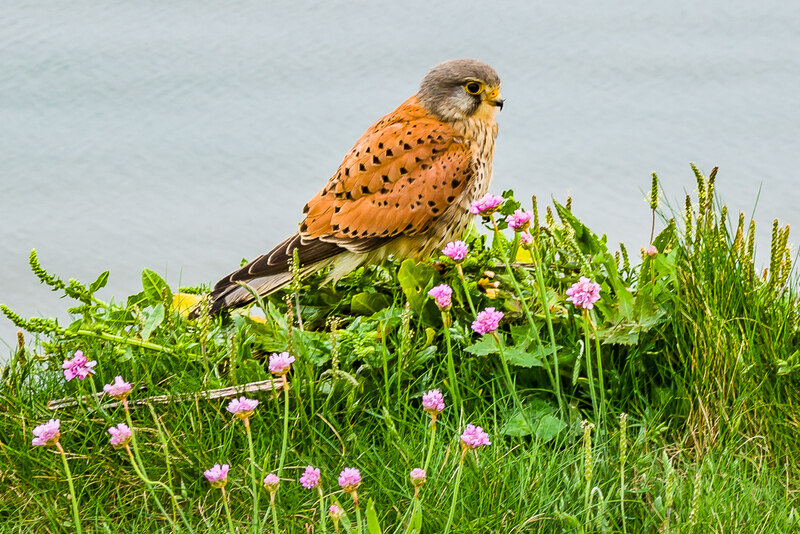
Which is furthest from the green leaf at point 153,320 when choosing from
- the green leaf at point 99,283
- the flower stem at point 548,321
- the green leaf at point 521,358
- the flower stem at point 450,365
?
the flower stem at point 548,321

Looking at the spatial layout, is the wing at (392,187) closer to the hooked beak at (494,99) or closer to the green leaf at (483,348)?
A: the hooked beak at (494,99)

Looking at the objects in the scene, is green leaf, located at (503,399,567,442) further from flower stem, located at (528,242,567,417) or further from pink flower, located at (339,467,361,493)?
pink flower, located at (339,467,361,493)

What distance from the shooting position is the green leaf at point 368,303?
174 inches

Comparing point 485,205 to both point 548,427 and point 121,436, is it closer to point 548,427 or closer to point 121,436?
point 548,427

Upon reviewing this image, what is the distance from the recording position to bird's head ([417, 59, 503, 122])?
465 centimetres

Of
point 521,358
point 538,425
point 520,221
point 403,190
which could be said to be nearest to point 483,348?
point 521,358

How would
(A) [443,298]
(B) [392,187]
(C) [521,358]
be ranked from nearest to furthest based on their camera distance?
(A) [443,298] → (C) [521,358] → (B) [392,187]

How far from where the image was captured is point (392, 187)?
15.0 feet

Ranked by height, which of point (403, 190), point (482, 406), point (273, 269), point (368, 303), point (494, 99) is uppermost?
point (494, 99)

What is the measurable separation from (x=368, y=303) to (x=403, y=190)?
56 centimetres

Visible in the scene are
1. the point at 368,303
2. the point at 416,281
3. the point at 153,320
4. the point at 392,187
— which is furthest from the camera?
the point at 392,187

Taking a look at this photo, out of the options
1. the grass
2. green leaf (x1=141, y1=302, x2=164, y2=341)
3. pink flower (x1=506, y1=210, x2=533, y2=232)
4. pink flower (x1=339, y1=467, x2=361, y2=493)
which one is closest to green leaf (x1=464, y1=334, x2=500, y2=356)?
the grass

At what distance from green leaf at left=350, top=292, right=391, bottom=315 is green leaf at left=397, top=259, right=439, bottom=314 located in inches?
10.9

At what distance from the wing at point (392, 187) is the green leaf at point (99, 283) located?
927 millimetres
